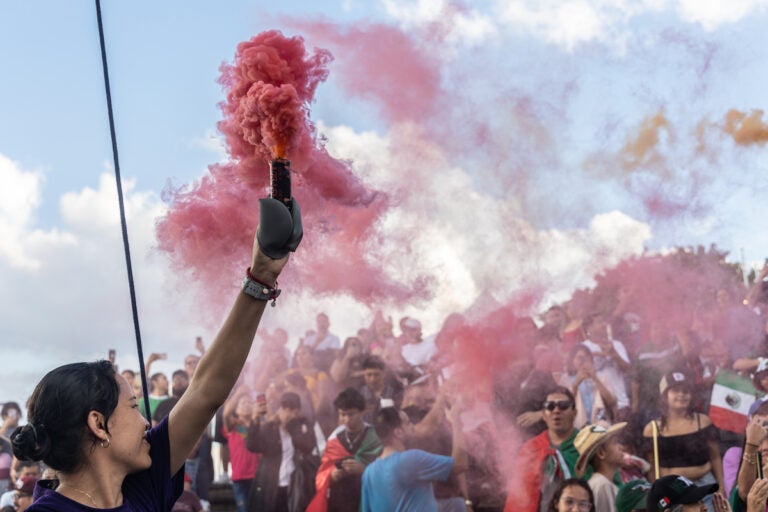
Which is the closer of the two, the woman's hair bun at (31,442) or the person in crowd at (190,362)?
the woman's hair bun at (31,442)

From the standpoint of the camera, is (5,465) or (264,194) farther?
(5,465)

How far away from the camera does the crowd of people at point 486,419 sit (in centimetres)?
630

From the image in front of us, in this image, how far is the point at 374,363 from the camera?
7902 millimetres

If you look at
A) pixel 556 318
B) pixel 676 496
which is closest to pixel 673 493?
pixel 676 496

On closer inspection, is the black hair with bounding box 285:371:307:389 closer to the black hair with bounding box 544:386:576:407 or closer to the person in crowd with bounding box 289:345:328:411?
the person in crowd with bounding box 289:345:328:411

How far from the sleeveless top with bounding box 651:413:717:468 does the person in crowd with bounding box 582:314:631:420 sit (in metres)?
0.45

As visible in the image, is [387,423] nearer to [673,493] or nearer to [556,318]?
[556,318]

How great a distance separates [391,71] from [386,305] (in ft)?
7.17

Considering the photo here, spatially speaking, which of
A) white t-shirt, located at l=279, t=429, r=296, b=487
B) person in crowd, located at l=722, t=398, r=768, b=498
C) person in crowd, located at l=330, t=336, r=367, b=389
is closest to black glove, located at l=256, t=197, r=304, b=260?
person in crowd, located at l=722, t=398, r=768, b=498

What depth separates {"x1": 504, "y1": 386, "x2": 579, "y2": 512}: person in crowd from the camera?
6.46 metres

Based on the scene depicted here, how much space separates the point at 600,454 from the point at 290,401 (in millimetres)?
2996

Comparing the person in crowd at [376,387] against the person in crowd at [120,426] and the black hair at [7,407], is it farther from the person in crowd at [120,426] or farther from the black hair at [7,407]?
the person in crowd at [120,426]

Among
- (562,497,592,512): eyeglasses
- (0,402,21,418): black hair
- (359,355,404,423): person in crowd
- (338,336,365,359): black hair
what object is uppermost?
(0,402,21,418): black hair

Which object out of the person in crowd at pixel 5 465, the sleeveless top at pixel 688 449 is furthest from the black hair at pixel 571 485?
the person in crowd at pixel 5 465
